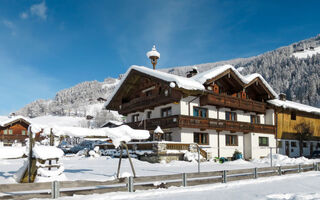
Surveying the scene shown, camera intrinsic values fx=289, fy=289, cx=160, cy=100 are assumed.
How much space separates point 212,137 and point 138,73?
9.97m

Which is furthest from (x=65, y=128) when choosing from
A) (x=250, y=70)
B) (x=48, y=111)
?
(x=48, y=111)

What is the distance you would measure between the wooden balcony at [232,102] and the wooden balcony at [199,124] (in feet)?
5.46

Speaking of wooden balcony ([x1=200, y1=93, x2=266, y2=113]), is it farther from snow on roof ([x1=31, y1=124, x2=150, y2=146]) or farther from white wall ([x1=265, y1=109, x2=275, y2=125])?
snow on roof ([x1=31, y1=124, x2=150, y2=146])

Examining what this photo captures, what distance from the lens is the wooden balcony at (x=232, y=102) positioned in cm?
2814

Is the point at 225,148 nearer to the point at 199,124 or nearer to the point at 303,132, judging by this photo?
the point at 199,124

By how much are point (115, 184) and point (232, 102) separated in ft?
70.8

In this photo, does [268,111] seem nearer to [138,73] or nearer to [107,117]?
[138,73]

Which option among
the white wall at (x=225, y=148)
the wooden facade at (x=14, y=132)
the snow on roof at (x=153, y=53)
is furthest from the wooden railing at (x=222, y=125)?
the wooden facade at (x=14, y=132)

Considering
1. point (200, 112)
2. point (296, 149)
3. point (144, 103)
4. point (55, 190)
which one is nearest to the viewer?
point (55, 190)

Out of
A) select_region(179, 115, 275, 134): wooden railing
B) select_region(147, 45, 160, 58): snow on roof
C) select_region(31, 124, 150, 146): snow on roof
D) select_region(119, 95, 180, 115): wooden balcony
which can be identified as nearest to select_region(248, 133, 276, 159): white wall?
select_region(179, 115, 275, 134): wooden railing

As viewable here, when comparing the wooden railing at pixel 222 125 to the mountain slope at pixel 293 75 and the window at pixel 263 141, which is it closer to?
the window at pixel 263 141

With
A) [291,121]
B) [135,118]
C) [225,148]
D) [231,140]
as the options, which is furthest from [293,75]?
[135,118]

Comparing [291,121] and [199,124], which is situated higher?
[291,121]

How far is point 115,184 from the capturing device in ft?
35.2
